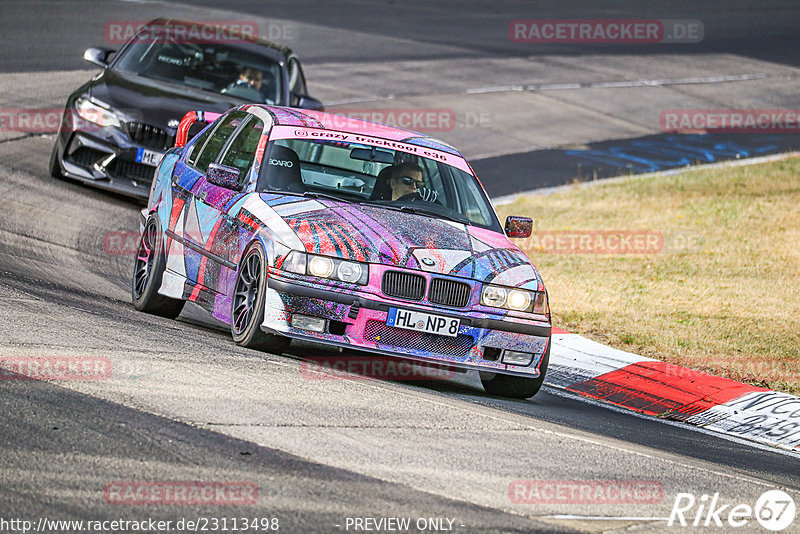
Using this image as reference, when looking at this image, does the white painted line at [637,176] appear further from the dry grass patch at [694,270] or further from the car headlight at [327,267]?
the car headlight at [327,267]

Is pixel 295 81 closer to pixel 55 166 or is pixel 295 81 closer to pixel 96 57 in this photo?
pixel 96 57

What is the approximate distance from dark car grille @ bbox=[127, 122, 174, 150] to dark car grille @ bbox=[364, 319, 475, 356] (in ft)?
21.6

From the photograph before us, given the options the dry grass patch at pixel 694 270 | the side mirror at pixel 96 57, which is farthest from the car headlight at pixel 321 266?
the side mirror at pixel 96 57

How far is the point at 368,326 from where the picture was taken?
8109mm

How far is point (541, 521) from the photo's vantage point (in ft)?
18.6

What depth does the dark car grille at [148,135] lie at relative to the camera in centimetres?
1402

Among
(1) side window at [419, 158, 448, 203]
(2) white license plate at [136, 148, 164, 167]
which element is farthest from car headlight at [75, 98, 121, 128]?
(1) side window at [419, 158, 448, 203]

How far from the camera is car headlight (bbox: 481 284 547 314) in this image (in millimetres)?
8375

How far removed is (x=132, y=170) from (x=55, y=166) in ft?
3.96

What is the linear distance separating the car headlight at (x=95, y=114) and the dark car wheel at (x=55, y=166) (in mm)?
558

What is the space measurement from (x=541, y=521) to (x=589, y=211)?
12.4 metres

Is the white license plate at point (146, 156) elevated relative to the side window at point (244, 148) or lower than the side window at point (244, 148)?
lower

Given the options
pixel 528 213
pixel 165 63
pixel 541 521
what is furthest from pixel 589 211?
pixel 541 521

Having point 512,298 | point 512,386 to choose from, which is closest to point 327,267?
point 512,298
